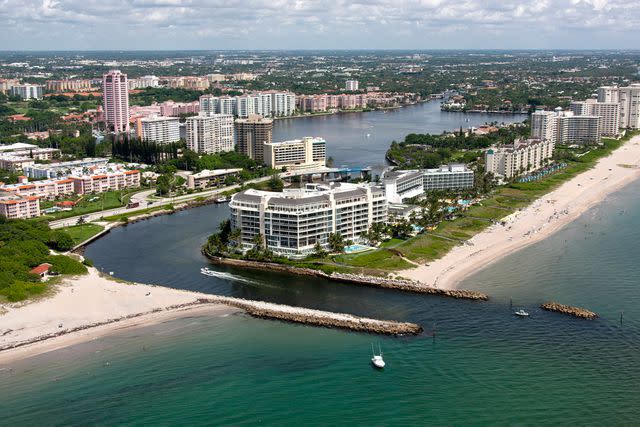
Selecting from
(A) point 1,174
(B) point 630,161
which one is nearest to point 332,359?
(A) point 1,174

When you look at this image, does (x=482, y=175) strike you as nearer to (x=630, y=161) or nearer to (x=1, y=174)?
(x=630, y=161)

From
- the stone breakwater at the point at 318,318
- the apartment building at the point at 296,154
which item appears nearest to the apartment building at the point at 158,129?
the apartment building at the point at 296,154

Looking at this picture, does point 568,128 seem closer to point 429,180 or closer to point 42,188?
point 429,180

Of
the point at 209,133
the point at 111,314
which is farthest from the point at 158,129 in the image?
the point at 111,314

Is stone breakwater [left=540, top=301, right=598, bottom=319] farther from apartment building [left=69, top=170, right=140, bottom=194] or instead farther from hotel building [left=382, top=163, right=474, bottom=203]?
apartment building [left=69, top=170, right=140, bottom=194]

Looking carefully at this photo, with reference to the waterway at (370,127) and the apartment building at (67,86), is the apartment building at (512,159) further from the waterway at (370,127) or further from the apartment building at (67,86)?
the apartment building at (67,86)
